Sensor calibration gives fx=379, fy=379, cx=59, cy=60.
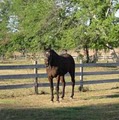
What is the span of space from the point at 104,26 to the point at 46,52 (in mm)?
17014

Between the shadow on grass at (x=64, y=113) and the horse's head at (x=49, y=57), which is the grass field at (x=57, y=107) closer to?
the shadow on grass at (x=64, y=113)

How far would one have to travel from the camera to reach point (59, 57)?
49.2 feet

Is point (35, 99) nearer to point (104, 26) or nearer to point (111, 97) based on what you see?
point (111, 97)

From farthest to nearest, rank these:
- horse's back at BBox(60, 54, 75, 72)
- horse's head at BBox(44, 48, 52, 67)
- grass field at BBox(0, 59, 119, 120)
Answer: horse's back at BBox(60, 54, 75, 72) → horse's head at BBox(44, 48, 52, 67) → grass field at BBox(0, 59, 119, 120)

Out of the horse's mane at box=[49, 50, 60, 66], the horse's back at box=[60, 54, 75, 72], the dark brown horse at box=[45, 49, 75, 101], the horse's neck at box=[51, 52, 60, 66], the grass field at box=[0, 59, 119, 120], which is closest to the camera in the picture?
the grass field at box=[0, 59, 119, 120]

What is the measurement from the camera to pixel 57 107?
13.2 m

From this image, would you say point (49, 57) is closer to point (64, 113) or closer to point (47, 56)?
point (47, 56)

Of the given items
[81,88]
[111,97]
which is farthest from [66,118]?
[81,88]

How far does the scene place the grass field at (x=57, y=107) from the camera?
A: 1105 cm

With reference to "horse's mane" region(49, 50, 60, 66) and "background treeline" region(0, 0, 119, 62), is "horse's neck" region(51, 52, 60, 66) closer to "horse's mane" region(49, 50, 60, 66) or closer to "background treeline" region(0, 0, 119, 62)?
"horse's mane" region(49, 50, 60, 66)

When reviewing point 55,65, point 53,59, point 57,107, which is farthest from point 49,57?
point 57,107

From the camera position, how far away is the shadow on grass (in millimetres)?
10828

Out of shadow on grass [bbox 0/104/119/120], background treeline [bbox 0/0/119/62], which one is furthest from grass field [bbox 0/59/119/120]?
background treeline [bbox 0/0/119/62]

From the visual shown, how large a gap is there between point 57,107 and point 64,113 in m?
1.63
